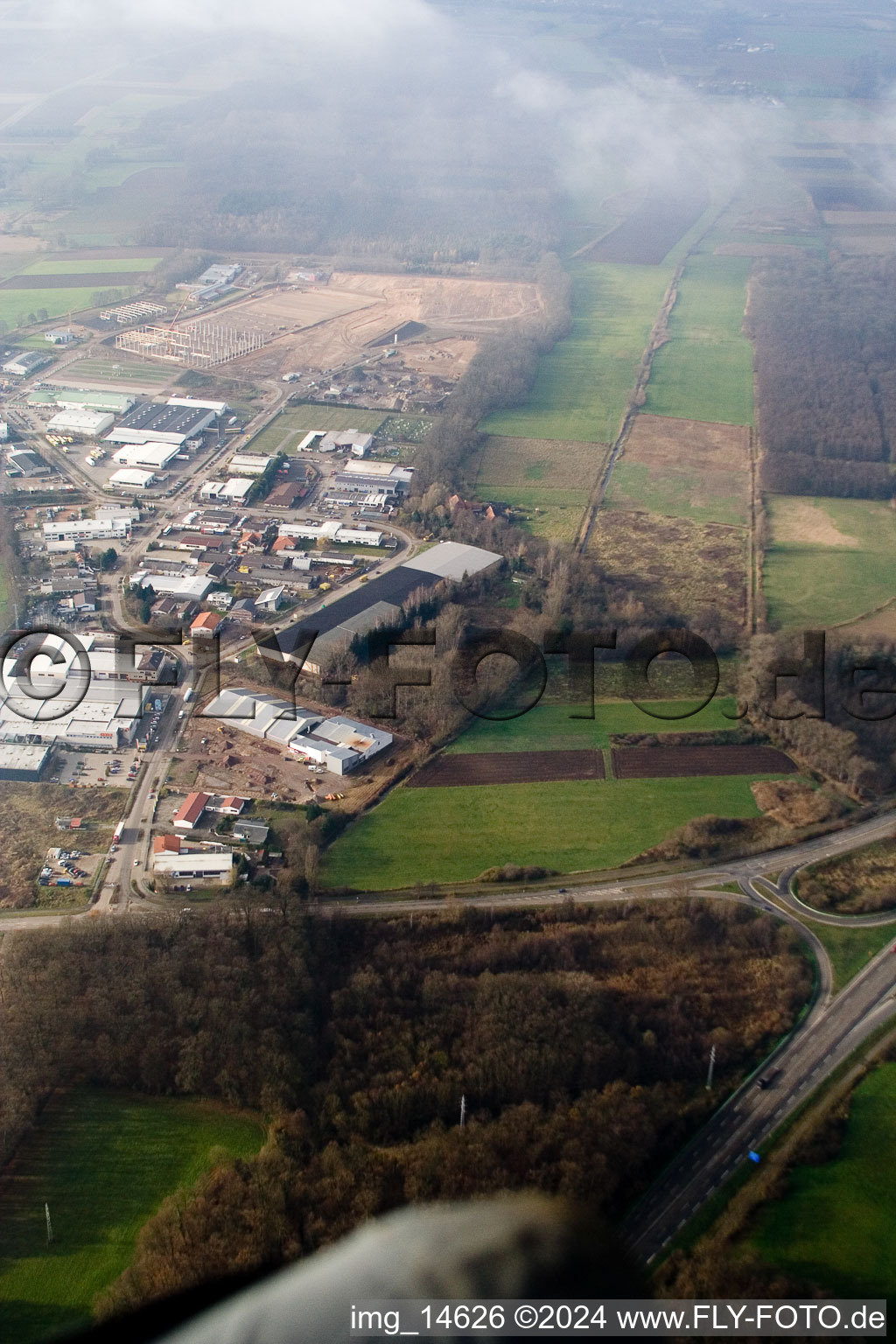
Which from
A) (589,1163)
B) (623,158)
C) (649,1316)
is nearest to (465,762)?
(589,1163)

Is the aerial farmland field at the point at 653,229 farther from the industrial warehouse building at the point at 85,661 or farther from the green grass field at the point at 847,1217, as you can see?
the green grass field at the point at 847,1217

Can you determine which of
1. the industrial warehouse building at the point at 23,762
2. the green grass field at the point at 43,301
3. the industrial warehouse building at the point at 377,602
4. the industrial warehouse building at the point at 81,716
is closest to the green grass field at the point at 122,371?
the green grass field at the point at 43,301

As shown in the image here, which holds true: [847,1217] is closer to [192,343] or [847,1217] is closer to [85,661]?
[85,661]

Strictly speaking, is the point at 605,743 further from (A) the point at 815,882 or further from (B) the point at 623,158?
(B) the point at 623,158

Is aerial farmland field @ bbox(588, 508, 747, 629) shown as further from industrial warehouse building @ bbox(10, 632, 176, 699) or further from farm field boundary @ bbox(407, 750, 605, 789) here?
industrial warehouse building @ bbox(10, 632, 176, 699)

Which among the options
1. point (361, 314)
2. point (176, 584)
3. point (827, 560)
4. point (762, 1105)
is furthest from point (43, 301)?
point (762, 1105)

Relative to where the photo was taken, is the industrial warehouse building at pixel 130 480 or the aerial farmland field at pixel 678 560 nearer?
the aerial farmland field at pixel 678 560
